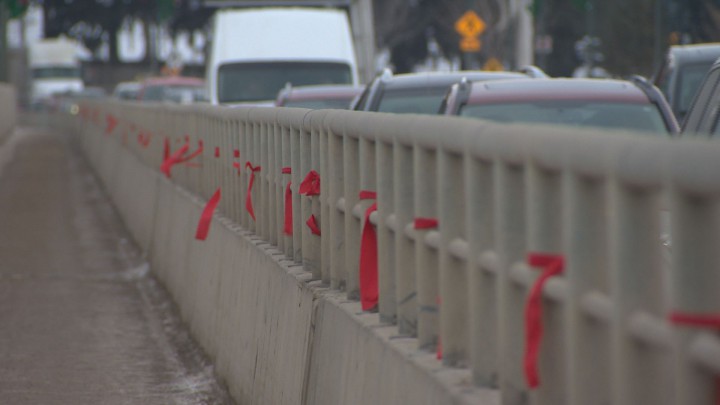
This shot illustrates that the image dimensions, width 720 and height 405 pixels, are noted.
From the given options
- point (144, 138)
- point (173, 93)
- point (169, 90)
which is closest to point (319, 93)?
point (144, 138)

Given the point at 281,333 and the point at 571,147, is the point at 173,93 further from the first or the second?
the point at 571,147

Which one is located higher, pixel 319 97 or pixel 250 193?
pixel 250 193

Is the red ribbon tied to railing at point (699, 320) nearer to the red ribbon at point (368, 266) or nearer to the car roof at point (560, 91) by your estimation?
the red ribbon at point (368, 266)

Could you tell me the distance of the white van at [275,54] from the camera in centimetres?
2314

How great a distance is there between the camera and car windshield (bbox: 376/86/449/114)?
1357cm

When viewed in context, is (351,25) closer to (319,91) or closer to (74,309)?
→ (319,91)

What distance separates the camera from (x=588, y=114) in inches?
397

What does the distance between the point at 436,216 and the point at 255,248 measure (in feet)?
11.0

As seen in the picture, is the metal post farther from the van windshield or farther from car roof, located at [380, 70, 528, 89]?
car roof, located at [380, 70, 528, 89]

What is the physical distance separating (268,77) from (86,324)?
37.2 feet

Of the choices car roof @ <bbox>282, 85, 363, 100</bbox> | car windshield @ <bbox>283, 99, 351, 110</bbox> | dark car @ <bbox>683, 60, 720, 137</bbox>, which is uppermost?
dark car @ <bbox>683, 60, 720, 137</bbox>

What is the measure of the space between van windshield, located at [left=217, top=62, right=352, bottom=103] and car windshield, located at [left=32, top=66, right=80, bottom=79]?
214 feet

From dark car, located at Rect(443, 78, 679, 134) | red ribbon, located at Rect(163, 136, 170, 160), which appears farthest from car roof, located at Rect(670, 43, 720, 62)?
red ribbon, located at Rect(163, 136, 170, 160)

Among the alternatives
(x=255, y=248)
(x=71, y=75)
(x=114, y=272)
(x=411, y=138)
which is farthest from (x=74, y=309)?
(x=71, y=75)
